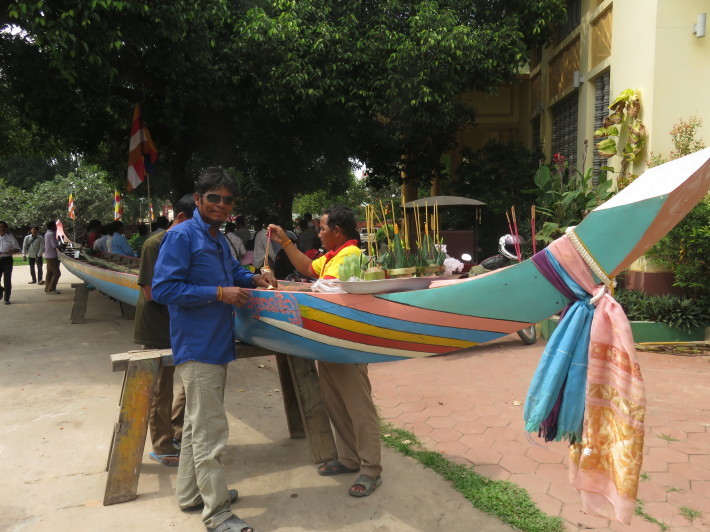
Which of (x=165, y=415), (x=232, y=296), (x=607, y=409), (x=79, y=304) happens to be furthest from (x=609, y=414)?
(x=79, y=304)

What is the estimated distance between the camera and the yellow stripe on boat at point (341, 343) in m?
2.46

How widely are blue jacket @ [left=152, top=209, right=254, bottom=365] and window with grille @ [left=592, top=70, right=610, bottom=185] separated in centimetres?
693

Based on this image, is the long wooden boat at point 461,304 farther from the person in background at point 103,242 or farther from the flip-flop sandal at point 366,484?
the person in background at point 103,242

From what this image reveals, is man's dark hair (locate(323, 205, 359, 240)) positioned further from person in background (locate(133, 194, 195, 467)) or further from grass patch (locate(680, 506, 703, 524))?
grass patch (locate(680, 506, 703, 524))

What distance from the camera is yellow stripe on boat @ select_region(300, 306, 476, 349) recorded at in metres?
2.33

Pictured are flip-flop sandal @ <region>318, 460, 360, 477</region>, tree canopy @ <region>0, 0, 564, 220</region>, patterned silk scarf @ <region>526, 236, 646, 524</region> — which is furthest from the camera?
tree canopy @ <region>0, 0, 564, 220</region>

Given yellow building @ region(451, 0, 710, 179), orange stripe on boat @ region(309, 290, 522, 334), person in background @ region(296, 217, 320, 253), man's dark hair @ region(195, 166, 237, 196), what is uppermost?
yellow building @ region(451, 0, 710, 179)

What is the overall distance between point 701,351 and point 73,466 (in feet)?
19.9

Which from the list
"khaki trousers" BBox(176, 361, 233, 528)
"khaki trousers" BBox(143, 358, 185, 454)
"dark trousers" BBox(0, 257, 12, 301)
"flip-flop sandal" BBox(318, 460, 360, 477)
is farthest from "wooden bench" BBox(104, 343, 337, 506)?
"dark trousers" BBox(0, 257, 12, 301)

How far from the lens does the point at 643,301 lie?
20.1 ft

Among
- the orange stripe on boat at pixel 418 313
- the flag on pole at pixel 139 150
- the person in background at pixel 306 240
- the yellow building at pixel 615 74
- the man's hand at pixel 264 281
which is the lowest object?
the orange stripe on boat at pixel 418 313

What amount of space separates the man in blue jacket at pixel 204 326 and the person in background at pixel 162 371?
77 centimetres

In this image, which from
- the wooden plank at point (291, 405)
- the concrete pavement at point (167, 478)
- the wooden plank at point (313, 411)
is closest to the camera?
the concrete pavement at point (167, 478)

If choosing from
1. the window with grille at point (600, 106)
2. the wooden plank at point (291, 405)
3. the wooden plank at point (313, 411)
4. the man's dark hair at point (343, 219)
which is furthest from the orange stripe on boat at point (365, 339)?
the window with grille at point (600, 106)
